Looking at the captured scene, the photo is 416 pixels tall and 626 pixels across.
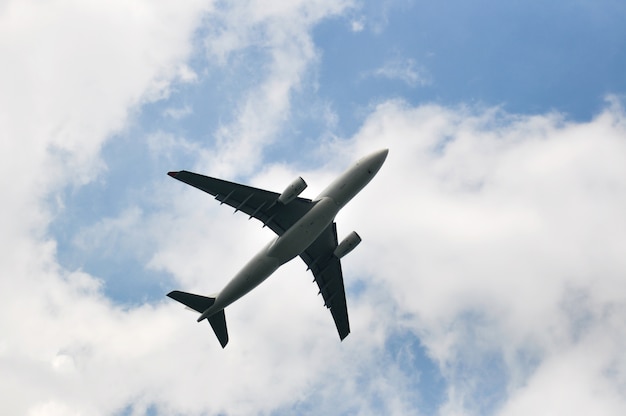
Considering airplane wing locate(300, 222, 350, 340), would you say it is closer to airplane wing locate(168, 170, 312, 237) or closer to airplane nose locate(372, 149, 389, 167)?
airplane wing locate(168, 170, 312, 237)

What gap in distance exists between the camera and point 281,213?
5862 cm

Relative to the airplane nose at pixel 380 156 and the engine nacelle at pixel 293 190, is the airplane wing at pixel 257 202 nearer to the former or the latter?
the engine nacelle at pixel 293 190

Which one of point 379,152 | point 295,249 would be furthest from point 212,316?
point 379,152

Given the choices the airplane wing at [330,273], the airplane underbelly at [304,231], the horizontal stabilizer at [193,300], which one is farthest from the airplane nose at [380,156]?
the horizontal stabilizer at [193,300]

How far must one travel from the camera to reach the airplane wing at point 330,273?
6456 cm

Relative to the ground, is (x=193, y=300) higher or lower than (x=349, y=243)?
lower

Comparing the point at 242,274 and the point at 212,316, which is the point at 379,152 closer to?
the point at 242,274

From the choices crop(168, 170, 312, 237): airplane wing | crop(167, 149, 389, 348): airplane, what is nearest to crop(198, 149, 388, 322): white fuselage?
crop(167, 149, 389, 348): airplane

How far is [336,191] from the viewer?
54.8m

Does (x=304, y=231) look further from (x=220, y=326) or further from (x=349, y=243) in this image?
(x=220, y=326)

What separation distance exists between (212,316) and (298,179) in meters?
16.7

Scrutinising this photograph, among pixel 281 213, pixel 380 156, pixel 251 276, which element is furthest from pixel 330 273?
pixel 380 156

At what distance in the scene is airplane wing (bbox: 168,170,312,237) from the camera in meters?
56.4

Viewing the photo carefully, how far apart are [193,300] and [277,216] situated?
10910mm
